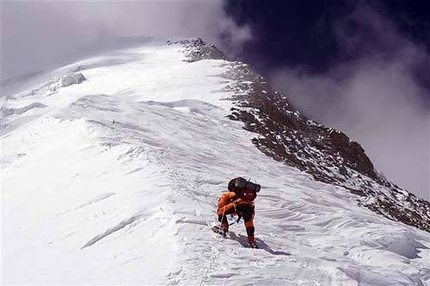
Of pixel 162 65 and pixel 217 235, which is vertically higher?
pixel 162 65

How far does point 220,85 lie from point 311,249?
123 ft

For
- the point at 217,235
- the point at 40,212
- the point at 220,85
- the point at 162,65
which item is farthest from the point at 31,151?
the point at 162,65

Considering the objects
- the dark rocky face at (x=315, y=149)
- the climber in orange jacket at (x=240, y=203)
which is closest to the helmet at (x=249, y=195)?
the climber in orange jacket at (x=240, y=203)

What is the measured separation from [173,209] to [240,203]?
1.48 metres

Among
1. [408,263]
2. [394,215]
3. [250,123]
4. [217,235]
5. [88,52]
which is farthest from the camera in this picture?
[88,52]

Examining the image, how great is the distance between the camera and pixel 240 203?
10156 millimetres

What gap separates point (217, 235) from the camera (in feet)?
32.7

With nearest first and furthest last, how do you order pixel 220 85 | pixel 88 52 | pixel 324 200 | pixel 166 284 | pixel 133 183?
pixel 166 284 < pixel 133 183 < pixel 324 200 < pixel 220 85 < pixel 88 52

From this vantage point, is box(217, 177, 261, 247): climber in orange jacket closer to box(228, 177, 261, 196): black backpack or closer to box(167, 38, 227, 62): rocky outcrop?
box(228, 177, 261, 196): black backpack

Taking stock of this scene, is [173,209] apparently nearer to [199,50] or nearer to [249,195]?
[249,195]

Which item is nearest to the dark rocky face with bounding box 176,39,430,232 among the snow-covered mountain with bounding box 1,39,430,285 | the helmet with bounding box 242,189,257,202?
the snow-covered mountain with bounding box 1,39,430,285

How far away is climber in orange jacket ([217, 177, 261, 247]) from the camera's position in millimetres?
10023

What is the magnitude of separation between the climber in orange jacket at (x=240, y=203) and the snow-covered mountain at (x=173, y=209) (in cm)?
37

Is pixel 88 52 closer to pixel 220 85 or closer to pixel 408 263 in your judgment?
pixel 220 85
